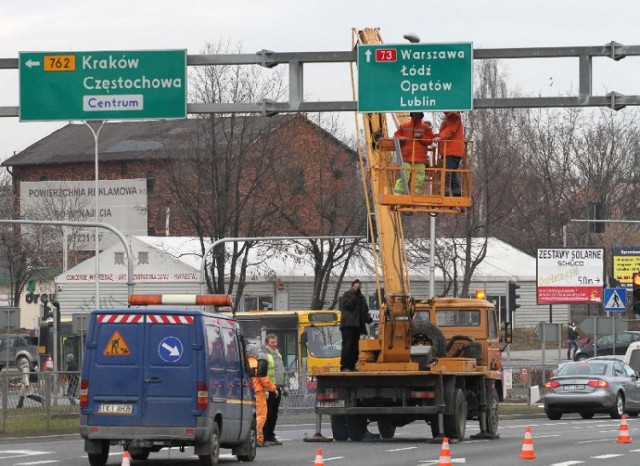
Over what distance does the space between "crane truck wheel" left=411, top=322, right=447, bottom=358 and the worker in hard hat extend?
3052 millimetres

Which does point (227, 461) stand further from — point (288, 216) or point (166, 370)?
point (288, 216)

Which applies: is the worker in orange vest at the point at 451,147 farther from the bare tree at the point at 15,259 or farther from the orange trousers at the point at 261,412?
the bare tree at the point at 15,259

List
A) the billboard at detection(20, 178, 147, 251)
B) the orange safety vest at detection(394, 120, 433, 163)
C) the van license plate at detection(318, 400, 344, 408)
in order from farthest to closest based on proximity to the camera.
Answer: the billboard at detection(20, 178, 147, 251) < the van license plate at detection(318, 400, 344, 408) < the orange safety vest at detection(394, 120, 433, 163)

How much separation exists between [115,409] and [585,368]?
20364 millimetres

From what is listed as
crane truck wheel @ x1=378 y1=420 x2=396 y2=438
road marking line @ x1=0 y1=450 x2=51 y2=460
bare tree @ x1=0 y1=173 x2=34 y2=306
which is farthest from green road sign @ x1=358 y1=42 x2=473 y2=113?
bare tree @ x1=0 y1=173 x2=34 y2=306

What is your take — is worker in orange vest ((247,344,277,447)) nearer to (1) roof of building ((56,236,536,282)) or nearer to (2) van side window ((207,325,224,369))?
(2) van side window ((207,325,224,369))

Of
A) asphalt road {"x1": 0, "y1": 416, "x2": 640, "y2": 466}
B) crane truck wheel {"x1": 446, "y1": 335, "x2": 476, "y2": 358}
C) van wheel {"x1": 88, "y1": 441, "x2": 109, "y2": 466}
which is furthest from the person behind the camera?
crane truck wheel {"x1": 446, "y1": 335, "x2": 476, "y2": 358}

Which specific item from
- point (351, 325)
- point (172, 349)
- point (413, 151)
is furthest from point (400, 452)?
point (172, 349)

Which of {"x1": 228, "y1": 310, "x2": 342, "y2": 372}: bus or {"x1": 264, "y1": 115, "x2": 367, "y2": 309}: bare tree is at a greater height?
{"x1": 264, "y1": 115, "x2": 367, "y2": 309}: bare tree

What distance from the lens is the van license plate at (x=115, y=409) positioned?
20.6 m

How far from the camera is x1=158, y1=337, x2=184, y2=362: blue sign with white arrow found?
68.0 feet

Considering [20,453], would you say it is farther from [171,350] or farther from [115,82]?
[115,82]

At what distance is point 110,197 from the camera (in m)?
105

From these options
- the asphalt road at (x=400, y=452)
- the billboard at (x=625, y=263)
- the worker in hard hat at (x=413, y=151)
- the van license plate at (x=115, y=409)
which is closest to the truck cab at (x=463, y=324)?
the asphalt road at (x=400, y=452)
